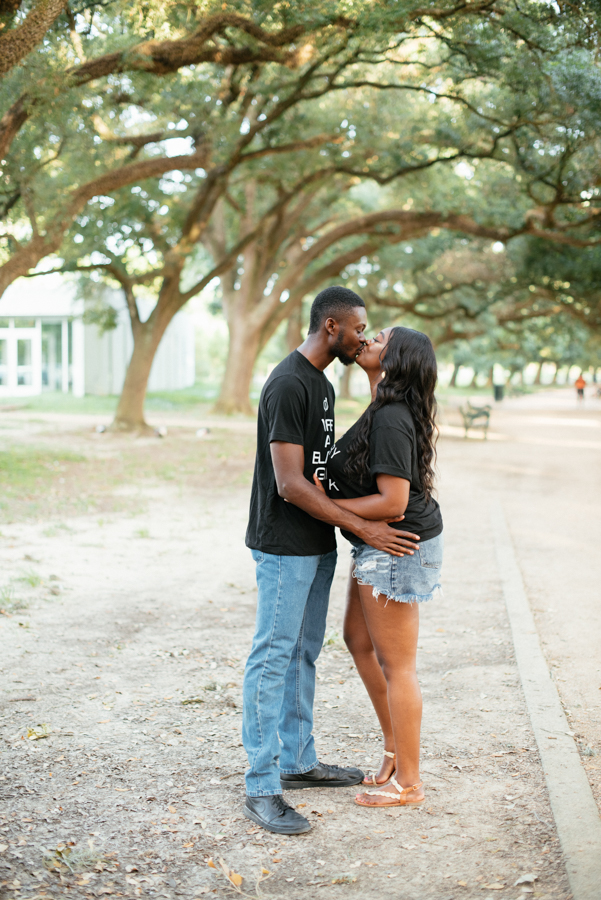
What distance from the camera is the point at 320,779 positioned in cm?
355

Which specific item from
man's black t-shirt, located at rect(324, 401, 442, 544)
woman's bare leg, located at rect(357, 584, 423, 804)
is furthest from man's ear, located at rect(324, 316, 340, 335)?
woman's bare leg, located at rect(357, 584, 423, 804)

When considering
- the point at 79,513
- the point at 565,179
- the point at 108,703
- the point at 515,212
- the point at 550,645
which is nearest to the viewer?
the point at 108,703

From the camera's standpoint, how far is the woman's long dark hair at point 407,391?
10.4 feet

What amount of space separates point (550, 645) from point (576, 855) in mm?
2619

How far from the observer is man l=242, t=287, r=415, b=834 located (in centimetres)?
309

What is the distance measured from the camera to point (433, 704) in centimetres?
447

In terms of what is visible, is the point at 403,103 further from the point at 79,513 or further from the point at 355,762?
the point at 355,762

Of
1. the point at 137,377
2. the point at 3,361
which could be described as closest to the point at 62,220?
the point at 137,377

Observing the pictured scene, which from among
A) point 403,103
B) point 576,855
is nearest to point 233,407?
point 403,103

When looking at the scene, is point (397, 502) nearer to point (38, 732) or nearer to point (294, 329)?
point (38, 732)

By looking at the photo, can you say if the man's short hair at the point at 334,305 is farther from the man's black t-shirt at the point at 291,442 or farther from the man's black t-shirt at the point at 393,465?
the man's black t-shirt at the point at 393,465

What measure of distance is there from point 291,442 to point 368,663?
1.13 metres

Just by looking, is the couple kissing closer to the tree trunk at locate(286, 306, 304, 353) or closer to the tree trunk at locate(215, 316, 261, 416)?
the tree trunk at locate(215, 316, 261, 416)

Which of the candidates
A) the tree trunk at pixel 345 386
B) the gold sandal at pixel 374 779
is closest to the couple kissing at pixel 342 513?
the gold sandal at pixel 374 779
